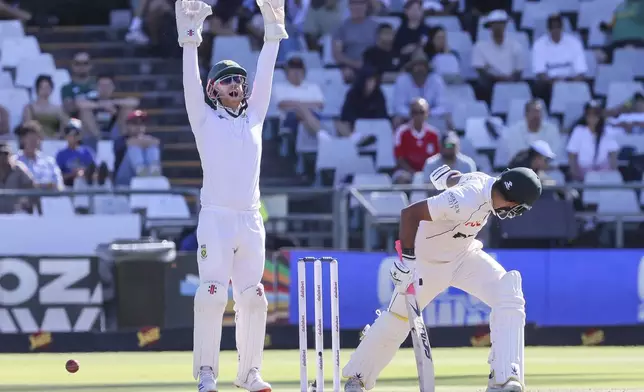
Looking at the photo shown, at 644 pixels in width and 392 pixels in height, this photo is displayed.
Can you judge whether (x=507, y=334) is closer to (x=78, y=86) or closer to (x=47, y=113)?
(x=47, y=113)

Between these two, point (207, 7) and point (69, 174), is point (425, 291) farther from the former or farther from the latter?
point (69, 174)

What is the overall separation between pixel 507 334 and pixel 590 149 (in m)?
7.76

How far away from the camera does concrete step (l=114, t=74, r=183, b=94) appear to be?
16938 millimetres

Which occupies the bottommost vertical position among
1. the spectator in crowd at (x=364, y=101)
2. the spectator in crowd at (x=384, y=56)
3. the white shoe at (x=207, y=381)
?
the white shoe at (x=207, y=381)

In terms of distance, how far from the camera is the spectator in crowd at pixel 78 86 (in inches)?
595

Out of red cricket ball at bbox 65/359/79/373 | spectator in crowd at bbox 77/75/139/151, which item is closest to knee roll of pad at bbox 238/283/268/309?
red cricket ball at bbox 65/359/79/373

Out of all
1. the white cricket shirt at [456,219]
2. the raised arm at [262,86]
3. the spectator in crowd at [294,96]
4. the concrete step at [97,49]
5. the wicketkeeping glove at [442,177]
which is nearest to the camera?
the white cricket shirt at [456,219]

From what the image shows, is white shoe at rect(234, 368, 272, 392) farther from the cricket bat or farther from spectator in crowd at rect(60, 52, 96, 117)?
spectator in crowd at rect(60, 52, 96, 117)

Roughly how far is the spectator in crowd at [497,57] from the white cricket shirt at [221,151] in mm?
9215

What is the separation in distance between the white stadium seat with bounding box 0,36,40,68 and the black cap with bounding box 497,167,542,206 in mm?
10047

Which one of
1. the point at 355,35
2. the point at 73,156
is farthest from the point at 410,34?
the point at 73,156

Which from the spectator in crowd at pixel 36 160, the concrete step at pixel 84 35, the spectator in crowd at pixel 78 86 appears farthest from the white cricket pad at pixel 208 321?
the concrete step at pixel 84 35

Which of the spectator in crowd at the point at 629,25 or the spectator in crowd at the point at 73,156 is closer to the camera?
the spectator in crowd at the point at 73,156

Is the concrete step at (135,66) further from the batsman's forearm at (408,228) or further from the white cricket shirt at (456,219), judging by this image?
the batsman's forearm at (408,228)
